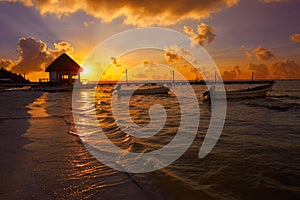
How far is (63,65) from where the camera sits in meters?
41.4

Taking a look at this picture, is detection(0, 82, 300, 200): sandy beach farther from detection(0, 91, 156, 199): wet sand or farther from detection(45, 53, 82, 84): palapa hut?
detection(45, 53, 82, 84): palapa hut

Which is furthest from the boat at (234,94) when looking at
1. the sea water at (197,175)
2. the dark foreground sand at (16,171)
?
the dark foreground sand at (16,171)

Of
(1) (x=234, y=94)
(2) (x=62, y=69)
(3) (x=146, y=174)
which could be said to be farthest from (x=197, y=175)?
(2) (x=62, y=69)

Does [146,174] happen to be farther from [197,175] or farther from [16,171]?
[16,171]

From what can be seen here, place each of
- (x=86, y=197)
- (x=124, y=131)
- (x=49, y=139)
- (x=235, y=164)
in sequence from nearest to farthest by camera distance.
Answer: (x=86, y=197)
(x=235, y=164)
(x=49, y=139)
(x=124, y=131)

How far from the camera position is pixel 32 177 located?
3.60 meters

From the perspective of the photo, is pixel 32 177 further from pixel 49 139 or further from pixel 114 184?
pixel 49 139

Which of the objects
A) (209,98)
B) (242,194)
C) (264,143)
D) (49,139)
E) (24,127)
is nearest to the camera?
(242,194)

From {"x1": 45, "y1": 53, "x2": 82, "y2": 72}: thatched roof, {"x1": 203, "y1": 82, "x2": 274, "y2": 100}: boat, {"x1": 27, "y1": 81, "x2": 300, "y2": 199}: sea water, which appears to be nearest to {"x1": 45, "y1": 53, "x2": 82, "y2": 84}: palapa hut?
{"x1": 45, "y1": 53, "x2": 82, "y2": 72}: thatched roof

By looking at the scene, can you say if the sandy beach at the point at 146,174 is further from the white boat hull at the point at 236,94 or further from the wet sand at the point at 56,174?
the white boat hull at the point at 236,94

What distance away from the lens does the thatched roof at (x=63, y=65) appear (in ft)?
135

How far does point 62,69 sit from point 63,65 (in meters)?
0.94

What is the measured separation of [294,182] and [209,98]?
2230 cm

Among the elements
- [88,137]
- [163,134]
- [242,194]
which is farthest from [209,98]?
[242,194]
